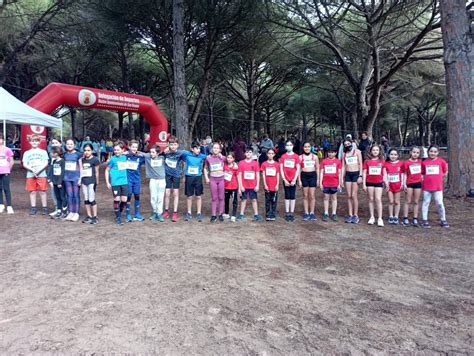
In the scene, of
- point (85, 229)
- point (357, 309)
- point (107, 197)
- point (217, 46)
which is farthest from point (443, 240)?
point (217, 46)

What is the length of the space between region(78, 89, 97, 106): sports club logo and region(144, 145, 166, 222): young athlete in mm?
9525

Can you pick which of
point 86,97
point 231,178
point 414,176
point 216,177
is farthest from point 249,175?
point 86,97

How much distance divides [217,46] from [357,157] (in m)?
9.79

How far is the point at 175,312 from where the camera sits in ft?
9.48

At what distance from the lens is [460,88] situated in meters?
7.61

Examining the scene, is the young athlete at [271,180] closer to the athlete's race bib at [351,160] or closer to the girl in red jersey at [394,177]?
the athlete's race bib at [351,160]

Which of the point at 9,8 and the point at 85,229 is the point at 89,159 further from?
the point at 9,8

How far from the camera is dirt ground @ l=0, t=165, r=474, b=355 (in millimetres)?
2484

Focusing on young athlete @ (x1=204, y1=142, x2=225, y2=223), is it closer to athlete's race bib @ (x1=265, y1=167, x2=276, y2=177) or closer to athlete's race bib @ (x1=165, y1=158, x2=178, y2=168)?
athlete's race bib @ (x1=165, y1=158, x2=178, y2=168)

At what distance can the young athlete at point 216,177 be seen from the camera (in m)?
6.56

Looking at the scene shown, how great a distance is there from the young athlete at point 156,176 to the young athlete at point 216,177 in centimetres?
83

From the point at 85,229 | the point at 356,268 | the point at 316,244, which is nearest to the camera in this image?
the point at 356,268

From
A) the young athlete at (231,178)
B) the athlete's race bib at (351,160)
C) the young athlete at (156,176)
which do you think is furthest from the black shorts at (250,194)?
the athlete's race bib at (351,160)

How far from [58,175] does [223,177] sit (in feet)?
10.0
